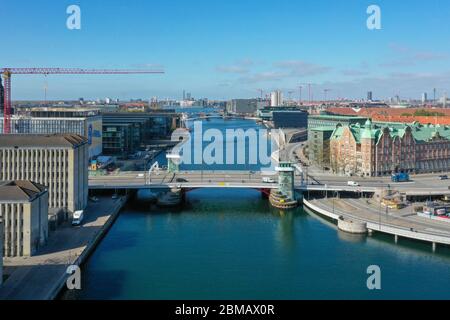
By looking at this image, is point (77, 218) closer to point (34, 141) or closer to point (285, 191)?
point (34, 141)

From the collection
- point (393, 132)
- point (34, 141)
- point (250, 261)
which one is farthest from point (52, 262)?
point (393, 132)

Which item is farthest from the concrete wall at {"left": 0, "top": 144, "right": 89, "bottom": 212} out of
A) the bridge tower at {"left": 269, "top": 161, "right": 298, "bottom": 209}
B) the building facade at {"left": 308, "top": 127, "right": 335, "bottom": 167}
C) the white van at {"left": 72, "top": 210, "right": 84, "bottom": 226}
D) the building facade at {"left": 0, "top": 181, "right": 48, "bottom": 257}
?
the building facade at {"left": 308, "top": 127, "right": 335, "bottom": 167}

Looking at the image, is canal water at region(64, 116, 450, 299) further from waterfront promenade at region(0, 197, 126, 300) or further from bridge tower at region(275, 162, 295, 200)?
bridge tower at region(275, 162, 295, 200)

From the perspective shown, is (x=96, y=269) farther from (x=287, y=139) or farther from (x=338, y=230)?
(x=287, y=139)

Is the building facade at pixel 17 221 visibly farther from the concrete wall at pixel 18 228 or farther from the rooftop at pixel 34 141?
the rooftop at pixel 34 141

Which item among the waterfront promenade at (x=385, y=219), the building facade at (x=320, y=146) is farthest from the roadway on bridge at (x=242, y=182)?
the building facade at (x=320, y=146)
